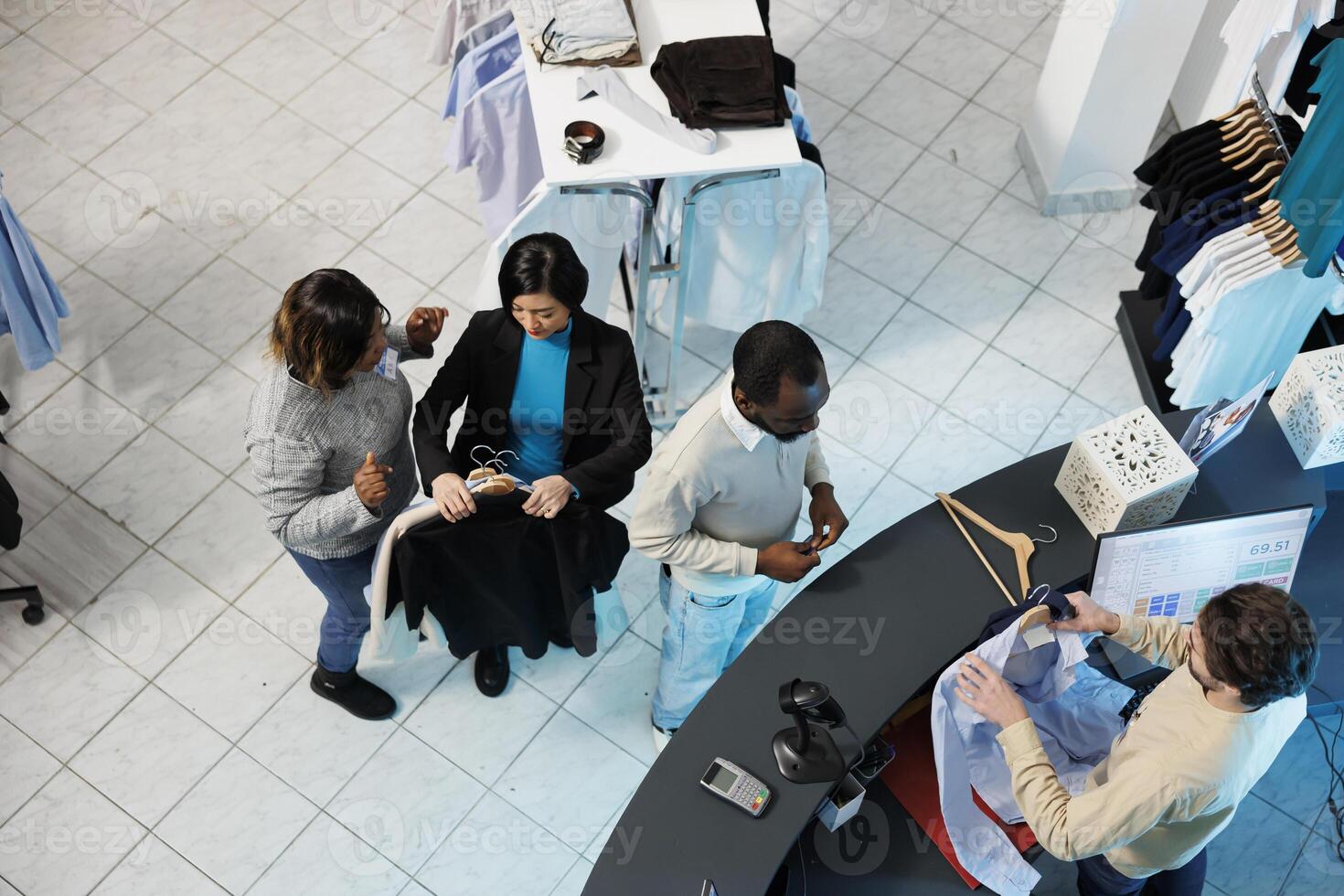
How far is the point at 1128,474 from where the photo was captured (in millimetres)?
3113

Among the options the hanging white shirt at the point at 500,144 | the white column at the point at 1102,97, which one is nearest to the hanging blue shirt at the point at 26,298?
the hanging white shirt at the point at 500,144

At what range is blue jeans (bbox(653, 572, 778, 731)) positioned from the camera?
11.1ft

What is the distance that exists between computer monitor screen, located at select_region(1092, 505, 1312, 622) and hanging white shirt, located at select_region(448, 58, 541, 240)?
237 centimetres

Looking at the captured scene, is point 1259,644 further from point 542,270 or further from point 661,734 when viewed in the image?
point 661,734

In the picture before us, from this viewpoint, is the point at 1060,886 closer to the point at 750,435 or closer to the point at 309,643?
the point at 750,435

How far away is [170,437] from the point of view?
15.3 feet

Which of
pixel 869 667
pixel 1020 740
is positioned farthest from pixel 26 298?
pixel 1020 740

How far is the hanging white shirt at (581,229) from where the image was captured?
13.0ft

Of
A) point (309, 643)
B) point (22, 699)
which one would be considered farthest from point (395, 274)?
point (22, 699)

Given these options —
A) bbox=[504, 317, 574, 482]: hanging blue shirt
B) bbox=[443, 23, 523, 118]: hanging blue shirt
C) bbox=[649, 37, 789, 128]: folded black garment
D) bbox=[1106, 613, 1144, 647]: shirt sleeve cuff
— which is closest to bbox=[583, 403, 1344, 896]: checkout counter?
bbox=[1106, 613, 1144, 647]: shirt sleeve cuff

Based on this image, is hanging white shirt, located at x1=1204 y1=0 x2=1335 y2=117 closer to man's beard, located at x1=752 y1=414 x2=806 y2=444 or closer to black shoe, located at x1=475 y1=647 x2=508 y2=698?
man's beard, located at x1=752 y1=414 x2=806 y2=444

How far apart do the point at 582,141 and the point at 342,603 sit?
161cm

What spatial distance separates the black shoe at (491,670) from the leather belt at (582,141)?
165cm

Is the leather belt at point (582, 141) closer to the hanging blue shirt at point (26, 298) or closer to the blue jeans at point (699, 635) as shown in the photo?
the blue jeans at point (699, 635)
